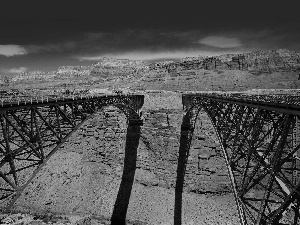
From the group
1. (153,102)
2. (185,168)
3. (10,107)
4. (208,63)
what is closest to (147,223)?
(185,168)

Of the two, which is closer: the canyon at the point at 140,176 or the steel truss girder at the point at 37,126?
the steel truss girder at the point at 37,126

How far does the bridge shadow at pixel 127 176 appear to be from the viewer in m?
31.6

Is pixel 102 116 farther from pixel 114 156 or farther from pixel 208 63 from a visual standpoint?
pixel 208 63

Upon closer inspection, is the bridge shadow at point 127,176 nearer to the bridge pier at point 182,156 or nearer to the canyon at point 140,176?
the canyon at point 140,176

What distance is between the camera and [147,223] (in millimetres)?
30328

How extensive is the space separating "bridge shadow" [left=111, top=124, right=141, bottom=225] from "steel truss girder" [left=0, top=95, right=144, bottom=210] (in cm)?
228

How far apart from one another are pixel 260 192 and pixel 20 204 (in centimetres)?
3037

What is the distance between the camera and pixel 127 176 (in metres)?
36.8

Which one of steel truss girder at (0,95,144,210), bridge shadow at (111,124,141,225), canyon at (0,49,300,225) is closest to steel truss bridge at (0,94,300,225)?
steel truss girder at (0,95,144,210)

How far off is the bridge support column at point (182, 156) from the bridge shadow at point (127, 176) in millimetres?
6348

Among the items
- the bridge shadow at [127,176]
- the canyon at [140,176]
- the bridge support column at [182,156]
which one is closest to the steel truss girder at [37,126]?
the bridge shadow at [127,176]

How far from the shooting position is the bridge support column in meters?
31.9

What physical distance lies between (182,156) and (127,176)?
859 cm

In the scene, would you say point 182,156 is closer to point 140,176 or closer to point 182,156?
point 182,156
